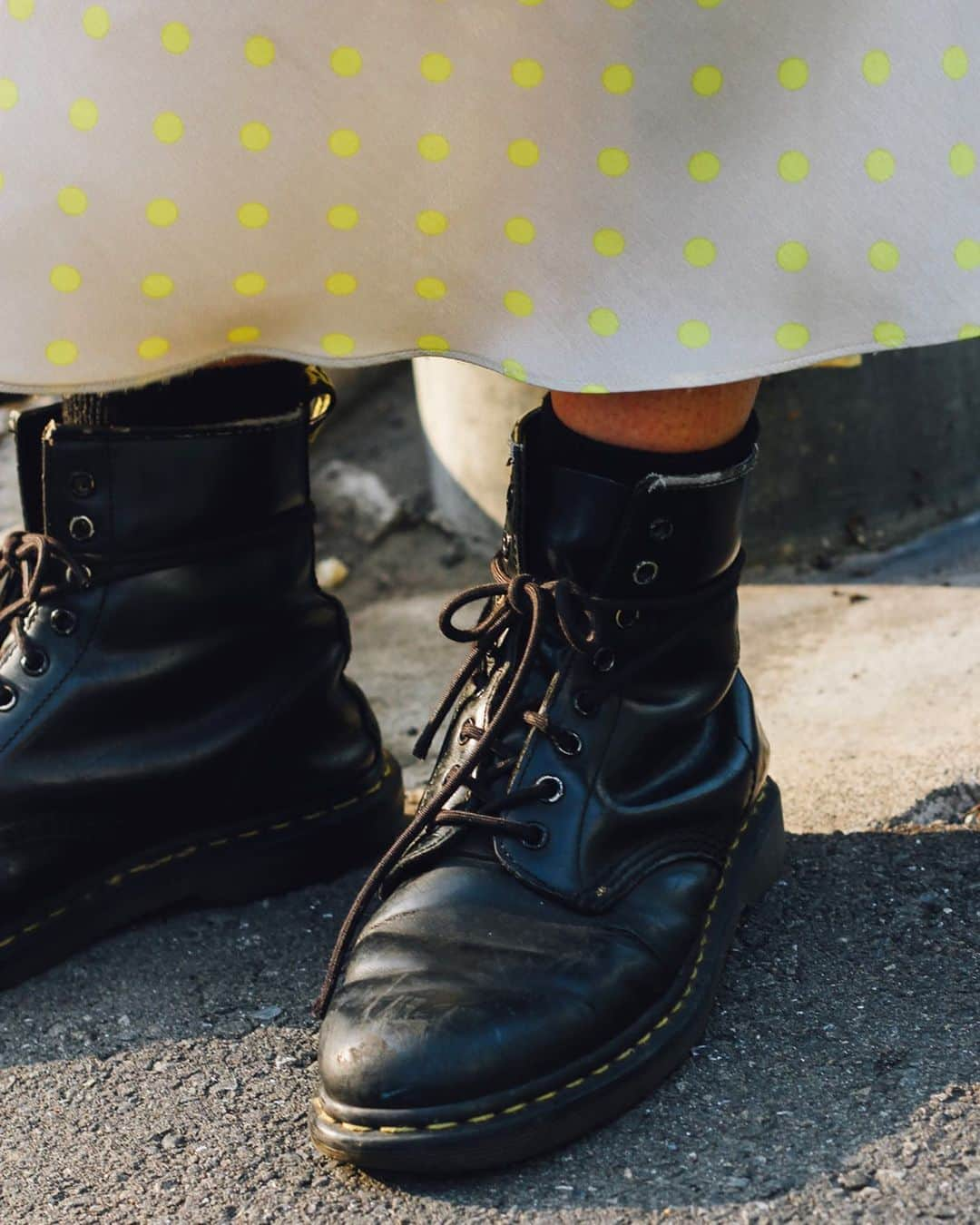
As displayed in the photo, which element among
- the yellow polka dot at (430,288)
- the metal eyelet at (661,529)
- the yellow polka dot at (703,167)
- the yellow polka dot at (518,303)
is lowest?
the metal eyelet at (661,529)

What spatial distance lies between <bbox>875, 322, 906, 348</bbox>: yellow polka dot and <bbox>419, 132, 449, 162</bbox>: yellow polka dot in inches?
12.7

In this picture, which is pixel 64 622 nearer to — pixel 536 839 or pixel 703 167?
pixel 536 839

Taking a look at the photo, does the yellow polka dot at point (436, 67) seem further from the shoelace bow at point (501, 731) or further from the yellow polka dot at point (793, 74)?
the shoelace bow at point (501, 731)

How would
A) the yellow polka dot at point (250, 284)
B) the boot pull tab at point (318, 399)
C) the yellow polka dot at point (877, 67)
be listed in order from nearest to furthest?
the yellow polka dot at point (877, 67)
the yellow polka dot at point (250, 284)
the boot pull tab at point (318, 399)

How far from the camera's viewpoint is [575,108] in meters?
0.92

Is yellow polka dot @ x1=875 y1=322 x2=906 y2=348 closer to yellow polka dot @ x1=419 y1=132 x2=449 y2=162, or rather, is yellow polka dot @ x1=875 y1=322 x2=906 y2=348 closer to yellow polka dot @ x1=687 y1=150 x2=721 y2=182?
yellow polka dot @ x1=687 y1=150 x2=721 y2=182

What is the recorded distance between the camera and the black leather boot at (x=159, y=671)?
1.22m

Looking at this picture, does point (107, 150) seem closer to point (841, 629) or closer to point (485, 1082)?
point (485, 1082)

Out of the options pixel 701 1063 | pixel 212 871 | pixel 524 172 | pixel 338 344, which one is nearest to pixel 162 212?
pixel 338 344

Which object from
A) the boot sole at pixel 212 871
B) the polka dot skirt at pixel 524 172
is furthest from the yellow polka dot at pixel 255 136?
the boot sole at pixel 212 871

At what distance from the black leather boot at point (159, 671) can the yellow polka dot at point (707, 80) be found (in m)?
0.52

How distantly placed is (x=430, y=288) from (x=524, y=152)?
118 millimetres

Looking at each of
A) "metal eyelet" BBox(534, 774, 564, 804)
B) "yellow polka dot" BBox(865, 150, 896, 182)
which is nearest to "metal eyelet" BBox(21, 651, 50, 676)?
"metal eyelet" BBox(534, 774, 564, 804)

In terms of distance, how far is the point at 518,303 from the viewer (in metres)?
0.98
